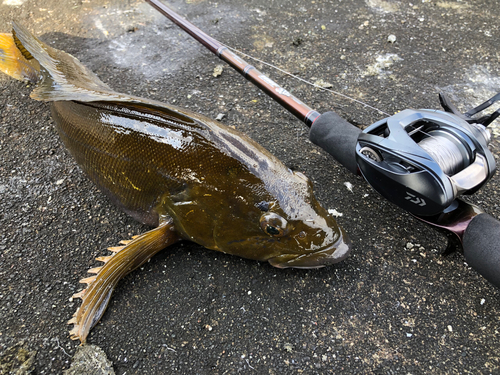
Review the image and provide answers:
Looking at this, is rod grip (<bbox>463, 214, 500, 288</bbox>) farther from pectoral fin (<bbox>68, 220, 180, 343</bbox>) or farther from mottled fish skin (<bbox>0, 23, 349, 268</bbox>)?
pectoral fin (<bbox>68, 220, 180, 343</bbox>)

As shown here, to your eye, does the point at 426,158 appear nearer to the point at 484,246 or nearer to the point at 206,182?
the point at 484,246

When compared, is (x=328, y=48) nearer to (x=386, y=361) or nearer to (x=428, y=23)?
(x=428, y=23)

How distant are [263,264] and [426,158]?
116 centimetres

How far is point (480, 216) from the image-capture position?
190 centimetres

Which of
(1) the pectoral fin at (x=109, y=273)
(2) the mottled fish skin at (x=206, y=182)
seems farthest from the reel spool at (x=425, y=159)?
(1) the pectoral fin at (x=109, y=273)

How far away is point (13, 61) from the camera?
3.23 meters

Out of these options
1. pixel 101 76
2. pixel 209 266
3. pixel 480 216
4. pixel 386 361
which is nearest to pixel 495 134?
pixel 480 216

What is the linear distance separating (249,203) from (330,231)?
1.68ft

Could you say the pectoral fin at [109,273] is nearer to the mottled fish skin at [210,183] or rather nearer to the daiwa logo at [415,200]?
the mottled fish skin at [210,183]

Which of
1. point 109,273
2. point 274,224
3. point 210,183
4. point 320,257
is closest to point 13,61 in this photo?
point 109,273

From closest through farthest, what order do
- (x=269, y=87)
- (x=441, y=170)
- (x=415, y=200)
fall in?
(x=441, y=170)
(x=415, y=200)
(x=269, y=87)

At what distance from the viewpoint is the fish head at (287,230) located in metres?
1.96

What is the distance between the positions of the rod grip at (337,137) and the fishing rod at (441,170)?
296 mm

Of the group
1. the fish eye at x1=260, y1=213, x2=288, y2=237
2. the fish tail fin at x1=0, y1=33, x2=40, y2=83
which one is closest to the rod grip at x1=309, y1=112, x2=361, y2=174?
the fish eye at x1=260, y1=213, x2=288, y2=237
